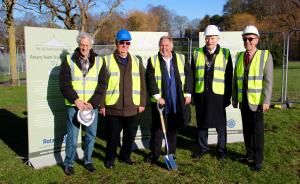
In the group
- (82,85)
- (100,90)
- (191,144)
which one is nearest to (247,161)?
(191,144)

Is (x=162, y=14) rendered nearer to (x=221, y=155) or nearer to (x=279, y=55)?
(x=279, y=55)

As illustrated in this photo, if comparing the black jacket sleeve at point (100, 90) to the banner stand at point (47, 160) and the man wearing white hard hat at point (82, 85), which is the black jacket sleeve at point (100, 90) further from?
the banner stand at point (47, 160)

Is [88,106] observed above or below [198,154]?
above

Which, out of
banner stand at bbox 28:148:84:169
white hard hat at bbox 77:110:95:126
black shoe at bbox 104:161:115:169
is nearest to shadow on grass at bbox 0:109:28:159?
banner stand at bbox 28:148:84:169

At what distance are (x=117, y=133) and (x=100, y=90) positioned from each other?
32.7 inches

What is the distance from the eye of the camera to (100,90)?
5.27 m

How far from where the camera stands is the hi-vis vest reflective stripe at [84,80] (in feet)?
16.8

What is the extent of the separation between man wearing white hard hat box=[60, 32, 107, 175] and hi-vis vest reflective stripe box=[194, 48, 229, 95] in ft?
5.21

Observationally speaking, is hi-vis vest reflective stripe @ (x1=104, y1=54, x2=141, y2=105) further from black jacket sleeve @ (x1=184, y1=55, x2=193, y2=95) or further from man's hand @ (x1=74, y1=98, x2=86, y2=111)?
black jacket sleeve @ (x1=184, y1=55, x2=193, y2=95)

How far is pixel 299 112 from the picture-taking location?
9945 millimetres

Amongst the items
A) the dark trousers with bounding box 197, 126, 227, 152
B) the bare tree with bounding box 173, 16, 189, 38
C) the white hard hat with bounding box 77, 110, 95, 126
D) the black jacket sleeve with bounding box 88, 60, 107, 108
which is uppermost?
the bare tree with bounding box 173, 16, 189, 38

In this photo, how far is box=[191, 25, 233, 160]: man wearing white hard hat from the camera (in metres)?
5.76

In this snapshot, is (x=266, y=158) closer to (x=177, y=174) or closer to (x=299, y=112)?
(x=177, y=174)

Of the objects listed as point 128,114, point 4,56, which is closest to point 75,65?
point 128,114
